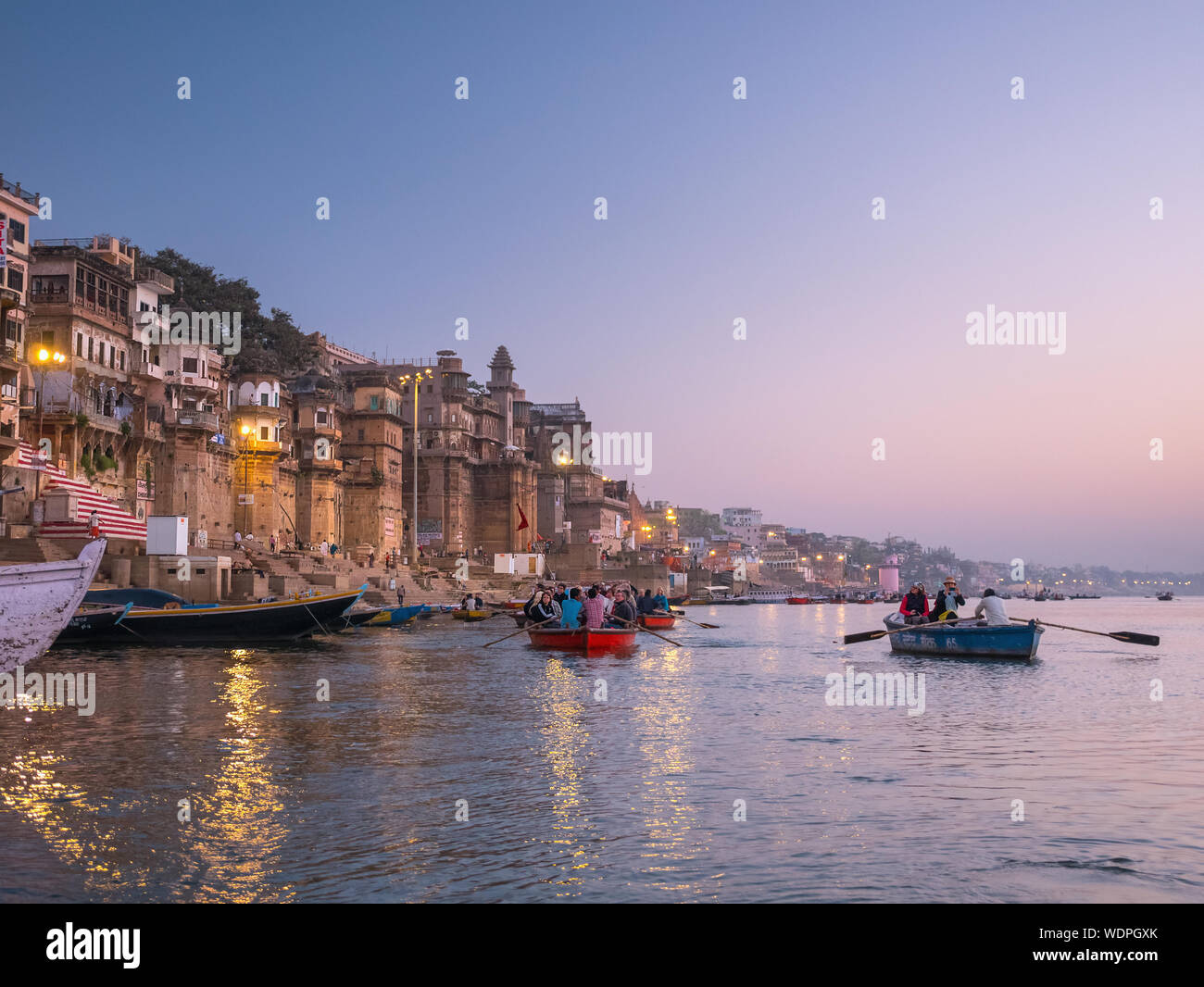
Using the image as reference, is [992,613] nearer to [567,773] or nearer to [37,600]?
[567,773]

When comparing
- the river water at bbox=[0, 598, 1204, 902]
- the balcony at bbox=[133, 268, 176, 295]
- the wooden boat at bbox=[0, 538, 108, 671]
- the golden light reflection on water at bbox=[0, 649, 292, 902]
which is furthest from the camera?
the balcony at bbox=[133, 268, 176, 295]

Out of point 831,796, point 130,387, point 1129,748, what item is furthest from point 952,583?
point 130,387

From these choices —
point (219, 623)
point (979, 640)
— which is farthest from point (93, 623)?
A: point (979, 640)

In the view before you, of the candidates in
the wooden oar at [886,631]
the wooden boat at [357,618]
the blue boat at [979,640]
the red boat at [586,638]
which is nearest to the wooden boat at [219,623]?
the wooden boat at [357,618]

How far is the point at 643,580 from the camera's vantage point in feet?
398

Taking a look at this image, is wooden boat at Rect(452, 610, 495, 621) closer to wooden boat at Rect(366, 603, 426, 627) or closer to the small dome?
wooden boat at Rect(366, 603, 426, 627)

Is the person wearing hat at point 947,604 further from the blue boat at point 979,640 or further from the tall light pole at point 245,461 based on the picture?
the tall light pole at point 245,461

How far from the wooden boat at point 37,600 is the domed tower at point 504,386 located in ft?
320

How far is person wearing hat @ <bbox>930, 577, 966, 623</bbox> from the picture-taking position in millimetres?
34938

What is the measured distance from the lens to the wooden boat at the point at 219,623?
37375mm

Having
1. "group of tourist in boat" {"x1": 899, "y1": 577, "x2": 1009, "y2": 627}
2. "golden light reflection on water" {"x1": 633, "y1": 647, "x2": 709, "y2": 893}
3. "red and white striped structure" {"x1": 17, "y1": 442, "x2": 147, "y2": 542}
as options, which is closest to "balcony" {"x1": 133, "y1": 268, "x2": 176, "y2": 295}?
"red and white striped structure" {"x1": 17, "y1": 442, "x2": 147, "y2": 542}

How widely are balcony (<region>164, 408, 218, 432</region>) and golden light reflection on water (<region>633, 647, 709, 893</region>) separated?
148 feet
